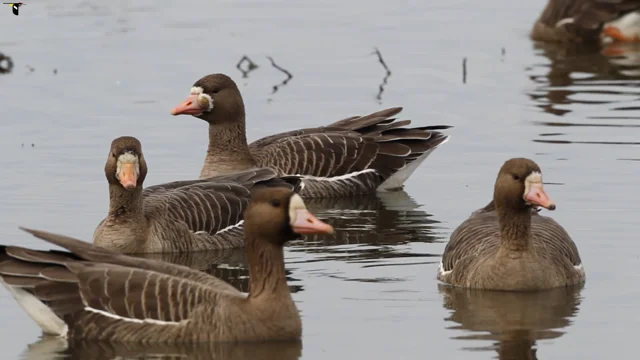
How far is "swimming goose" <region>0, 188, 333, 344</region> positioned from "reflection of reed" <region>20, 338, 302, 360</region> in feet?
0.17

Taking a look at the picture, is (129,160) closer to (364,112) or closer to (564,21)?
(364,112)

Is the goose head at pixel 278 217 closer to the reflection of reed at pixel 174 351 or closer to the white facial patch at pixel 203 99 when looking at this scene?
the reflection of reed at pixel 174 351

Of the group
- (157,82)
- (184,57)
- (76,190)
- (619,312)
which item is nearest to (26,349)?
(619,312)

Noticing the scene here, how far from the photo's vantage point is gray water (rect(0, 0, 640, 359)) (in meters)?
13.4

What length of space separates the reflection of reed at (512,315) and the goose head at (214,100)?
5.37m

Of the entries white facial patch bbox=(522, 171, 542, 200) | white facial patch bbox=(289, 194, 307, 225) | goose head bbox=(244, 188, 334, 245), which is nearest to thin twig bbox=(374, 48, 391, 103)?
white facial patch bbox=(522, 171, 542, 200)

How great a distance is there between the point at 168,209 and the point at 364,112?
23.0 ft

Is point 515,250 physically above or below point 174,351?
above

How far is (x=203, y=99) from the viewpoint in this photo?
63.6 ft

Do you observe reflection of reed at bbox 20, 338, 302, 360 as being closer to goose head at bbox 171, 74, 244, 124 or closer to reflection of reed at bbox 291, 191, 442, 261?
reflection of reed at bbox 291, 191, 442, 261

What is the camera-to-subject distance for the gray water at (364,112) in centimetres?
1345

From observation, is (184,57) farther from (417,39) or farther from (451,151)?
(451,151)

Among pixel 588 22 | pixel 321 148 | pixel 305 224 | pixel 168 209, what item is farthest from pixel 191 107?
pixel 588 22

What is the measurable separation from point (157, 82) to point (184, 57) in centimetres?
204
